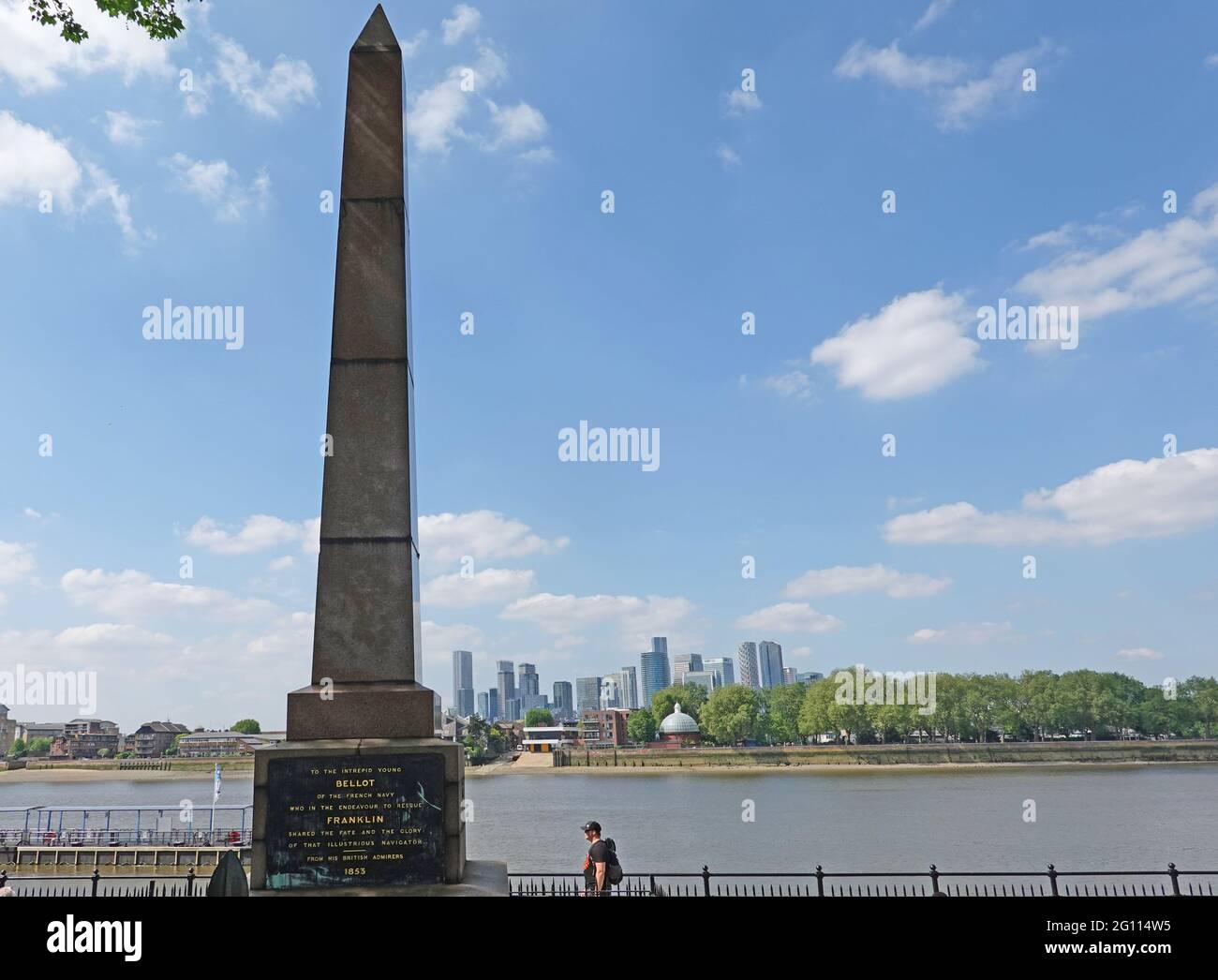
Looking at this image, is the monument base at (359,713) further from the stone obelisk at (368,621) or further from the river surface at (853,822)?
the river surface at (853,822)

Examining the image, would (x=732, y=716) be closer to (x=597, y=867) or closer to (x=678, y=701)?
(x=678, y=701)

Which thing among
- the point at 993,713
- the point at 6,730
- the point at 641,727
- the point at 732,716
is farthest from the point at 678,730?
the point at 6,730

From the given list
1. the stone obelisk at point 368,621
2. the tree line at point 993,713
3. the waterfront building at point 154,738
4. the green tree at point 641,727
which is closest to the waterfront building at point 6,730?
the waterfront building at point 154,738

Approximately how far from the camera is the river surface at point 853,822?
31984 mm

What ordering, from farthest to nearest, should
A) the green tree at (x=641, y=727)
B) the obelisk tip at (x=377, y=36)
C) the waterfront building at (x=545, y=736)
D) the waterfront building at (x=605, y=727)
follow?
the waterfront building at (x=605, y=727), the waterfront building at (x=545, y=736), the green tree at (x=641, y=727), the obelisk tip at (x=377, y=36)

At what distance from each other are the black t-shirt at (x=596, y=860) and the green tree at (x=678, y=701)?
137914 mm

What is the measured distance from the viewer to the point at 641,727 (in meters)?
144

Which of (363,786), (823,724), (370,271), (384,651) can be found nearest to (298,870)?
(363,786)

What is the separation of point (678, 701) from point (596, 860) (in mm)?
146784

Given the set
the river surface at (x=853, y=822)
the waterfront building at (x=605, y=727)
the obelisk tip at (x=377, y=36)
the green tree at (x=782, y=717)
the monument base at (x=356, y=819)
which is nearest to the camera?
the monument base at (x=356, y=819)

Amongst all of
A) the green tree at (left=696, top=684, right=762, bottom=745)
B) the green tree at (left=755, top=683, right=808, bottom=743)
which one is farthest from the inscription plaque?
the green tree at (left=755, top=683, right=808, bottom=743)

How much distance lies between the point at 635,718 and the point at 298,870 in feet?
466

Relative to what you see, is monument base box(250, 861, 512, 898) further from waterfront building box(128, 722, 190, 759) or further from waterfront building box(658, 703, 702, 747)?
waterfront building box(128, 722, 190, 759)

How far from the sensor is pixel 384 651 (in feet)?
28.0
